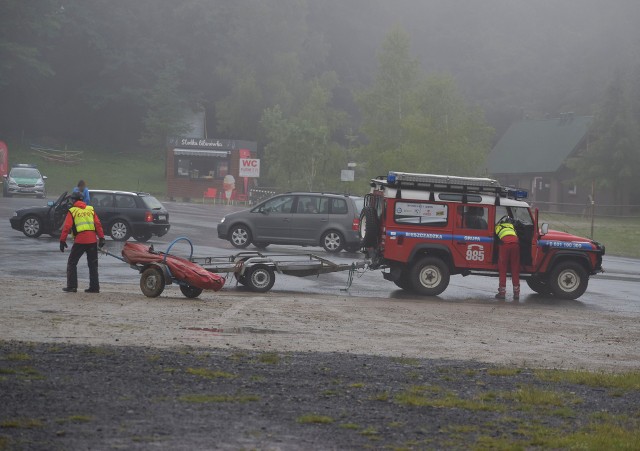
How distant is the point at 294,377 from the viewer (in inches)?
387

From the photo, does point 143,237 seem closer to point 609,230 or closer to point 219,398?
point 219,398

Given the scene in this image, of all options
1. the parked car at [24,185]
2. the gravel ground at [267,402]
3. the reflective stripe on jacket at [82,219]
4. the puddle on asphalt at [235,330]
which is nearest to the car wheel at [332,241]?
the reflective stripe on jacket at [82,219]

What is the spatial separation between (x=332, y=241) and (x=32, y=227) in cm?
894

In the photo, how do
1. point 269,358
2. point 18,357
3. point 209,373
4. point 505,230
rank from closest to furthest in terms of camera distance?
point 209,373 < point 18,357 < point 269,358 < point 505,230

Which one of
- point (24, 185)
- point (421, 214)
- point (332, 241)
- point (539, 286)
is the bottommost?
point (539, 286)

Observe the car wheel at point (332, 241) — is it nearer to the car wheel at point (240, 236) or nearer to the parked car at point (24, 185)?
the car wheel at point (240, 236)

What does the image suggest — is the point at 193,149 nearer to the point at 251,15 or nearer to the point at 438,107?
the point at 438,107

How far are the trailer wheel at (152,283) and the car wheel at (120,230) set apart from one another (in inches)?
519

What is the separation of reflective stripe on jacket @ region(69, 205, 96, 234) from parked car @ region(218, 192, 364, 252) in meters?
11.7

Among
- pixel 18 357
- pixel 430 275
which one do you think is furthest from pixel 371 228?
pixel 18 357

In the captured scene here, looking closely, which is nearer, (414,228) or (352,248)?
(414,228)

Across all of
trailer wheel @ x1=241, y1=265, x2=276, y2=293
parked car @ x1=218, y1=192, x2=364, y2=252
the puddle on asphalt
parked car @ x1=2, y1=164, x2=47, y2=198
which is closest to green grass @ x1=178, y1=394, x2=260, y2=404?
the puddle on asphalt

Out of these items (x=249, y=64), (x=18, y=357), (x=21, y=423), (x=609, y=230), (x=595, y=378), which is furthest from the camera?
(x=249, y=64)

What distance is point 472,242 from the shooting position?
20.2 meters
